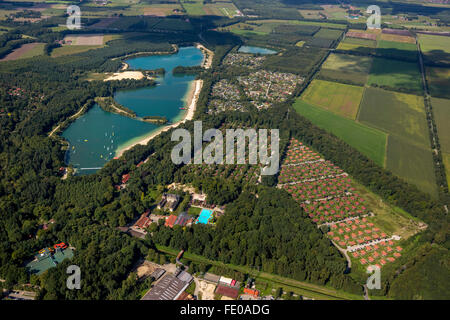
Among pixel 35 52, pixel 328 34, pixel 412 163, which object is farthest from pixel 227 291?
pixel 328 34

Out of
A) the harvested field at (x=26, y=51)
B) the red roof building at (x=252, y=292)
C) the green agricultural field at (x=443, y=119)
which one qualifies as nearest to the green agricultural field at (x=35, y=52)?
the harvested field at (x=26, y=51)

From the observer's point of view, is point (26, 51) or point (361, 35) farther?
point (361, 35)

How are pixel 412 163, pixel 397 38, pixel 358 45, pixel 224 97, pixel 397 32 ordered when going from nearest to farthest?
pixel 412 163
pixel 224 97
pixel 358 45
pixel 397 38
pixel 397 32

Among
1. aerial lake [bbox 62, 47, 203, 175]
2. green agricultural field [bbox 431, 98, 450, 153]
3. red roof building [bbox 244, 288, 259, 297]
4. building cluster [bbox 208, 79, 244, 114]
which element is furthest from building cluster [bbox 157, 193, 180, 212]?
green agricultural field [bbox 431, 98, 450, 153]

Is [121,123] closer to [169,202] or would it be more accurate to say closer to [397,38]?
[169,202]

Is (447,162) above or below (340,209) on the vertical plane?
above

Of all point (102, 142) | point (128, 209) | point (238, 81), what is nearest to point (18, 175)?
point (102, 142)

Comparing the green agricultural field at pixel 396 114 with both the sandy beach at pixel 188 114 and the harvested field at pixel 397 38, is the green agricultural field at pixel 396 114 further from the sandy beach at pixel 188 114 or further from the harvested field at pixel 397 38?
the harvested field at pixel 397 38
